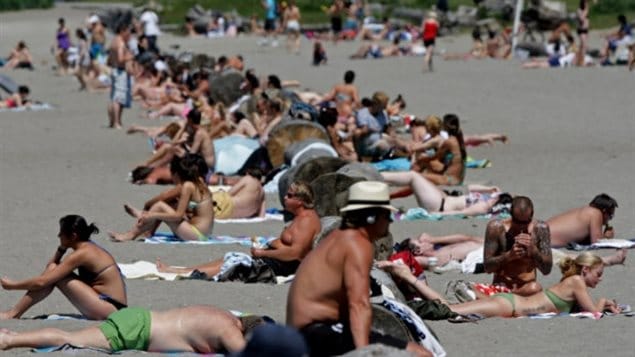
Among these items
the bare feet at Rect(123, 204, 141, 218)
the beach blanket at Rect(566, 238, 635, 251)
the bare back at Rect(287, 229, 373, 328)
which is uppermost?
the bare back at Rect(287, 229, 373, 328)

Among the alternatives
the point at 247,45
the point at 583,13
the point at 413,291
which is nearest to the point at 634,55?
the point at 583,13

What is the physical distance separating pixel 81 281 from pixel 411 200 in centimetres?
685

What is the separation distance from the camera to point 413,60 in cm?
3766

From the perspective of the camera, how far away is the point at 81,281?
381 inches

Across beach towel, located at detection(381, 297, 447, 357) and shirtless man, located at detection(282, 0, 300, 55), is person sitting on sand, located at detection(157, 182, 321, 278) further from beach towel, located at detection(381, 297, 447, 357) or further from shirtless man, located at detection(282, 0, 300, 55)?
shirtless man, located at detection(282, 0, 300, 55)

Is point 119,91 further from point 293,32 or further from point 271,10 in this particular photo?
point 271,10

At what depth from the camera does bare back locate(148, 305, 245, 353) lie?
859 centimetres

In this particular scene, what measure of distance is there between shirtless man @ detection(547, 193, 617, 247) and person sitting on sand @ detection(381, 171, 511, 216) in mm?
1927

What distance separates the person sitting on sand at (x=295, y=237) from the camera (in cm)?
1114

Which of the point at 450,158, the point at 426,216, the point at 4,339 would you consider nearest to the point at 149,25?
the point at 450,158

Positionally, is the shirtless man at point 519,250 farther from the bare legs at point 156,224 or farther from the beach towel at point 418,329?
the bare legs at point 156,224

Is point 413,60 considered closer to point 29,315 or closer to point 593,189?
point 593,189

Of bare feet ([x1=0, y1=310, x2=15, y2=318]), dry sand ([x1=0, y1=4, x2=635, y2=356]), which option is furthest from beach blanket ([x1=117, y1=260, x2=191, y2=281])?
bare feet ([x1=0, y1=310, x2=15, y2=318])

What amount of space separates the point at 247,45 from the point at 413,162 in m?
27.0
